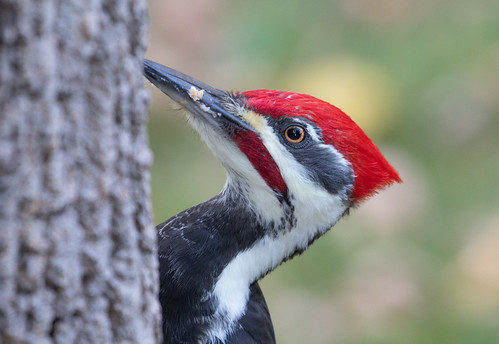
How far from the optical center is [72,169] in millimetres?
1304

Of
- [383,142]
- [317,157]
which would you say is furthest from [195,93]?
[383,142]

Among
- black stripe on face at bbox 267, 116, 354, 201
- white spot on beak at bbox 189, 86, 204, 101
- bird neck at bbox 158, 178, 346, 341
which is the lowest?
bird neck at bbox 158, 178, 346, 341

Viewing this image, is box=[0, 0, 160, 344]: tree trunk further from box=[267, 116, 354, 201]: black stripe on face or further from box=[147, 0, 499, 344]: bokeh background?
box=[147, 0, 499, 344]: bokeh background

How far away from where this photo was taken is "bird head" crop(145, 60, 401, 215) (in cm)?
217

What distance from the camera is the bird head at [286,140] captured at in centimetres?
217

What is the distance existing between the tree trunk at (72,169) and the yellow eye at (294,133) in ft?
2.56

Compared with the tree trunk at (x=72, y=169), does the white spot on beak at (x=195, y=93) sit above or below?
above

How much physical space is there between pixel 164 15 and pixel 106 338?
14.1 ft

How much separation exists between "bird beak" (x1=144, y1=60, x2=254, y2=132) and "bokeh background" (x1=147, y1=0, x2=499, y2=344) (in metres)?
2.10

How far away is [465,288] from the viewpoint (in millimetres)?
4219

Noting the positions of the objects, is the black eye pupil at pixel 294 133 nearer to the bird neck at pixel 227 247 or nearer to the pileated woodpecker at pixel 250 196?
the pileated woodpecker at pixel 250 196

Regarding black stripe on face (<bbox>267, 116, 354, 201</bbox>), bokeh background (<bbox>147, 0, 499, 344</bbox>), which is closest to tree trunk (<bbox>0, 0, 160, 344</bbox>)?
black stripe on face (<bbox>267, 116, 354, 201</bbox>)

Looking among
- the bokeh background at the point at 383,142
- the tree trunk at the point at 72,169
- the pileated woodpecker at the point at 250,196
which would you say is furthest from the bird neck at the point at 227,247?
the bokeh background at the point at 383,142

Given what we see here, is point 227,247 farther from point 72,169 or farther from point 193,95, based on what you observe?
point 72,169
